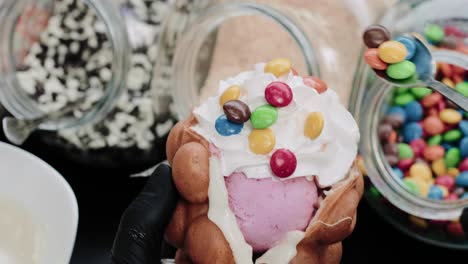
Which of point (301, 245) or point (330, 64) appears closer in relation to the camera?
point (301, 245)

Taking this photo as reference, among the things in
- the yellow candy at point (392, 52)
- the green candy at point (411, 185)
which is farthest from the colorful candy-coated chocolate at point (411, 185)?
the yellow candy at point (392, 52)

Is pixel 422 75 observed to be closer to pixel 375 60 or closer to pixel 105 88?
pixel 375 60

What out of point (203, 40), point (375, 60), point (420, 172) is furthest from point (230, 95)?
point (420, 172)

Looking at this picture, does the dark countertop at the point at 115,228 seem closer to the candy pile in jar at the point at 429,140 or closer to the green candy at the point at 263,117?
the candy pile in jar at the point at 429,140

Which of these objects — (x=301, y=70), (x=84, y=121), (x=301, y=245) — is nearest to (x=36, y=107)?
(x=84, y=121)

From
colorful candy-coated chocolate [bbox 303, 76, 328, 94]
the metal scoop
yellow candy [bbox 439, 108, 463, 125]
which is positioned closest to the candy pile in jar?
yellow candy [bbox 439, 108, 463, 125]

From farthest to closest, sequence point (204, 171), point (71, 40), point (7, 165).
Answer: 1. point (71, 40)
2. point (7, 165)
3. point (204, 171)

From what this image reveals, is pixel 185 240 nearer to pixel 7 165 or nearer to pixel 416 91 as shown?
pixel 7 165
